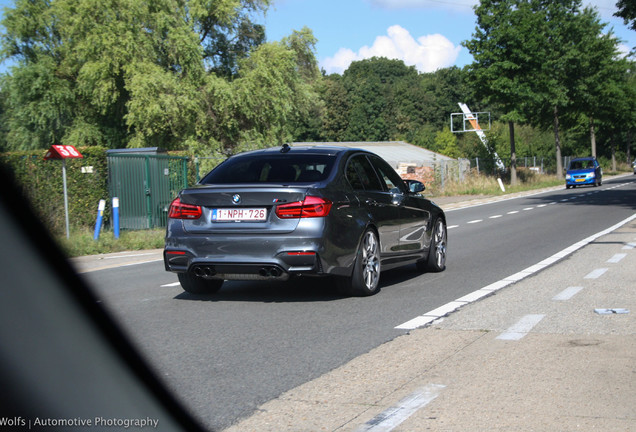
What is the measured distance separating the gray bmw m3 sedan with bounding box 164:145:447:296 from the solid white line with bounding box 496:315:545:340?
188 cm

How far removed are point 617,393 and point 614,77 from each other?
57557 mm

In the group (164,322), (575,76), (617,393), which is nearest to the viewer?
(617,393)

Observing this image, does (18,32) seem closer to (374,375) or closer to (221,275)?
(221,275)

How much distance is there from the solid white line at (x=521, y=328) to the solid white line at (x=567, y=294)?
1146mm

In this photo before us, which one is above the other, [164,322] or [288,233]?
[288,233]

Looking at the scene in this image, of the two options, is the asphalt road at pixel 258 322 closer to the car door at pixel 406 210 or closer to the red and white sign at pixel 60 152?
the car door at pixel 406 210

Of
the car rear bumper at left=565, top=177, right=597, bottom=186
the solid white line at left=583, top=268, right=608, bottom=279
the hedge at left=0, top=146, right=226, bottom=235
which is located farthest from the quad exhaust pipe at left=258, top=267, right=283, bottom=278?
the car rear bumper at left=565, top=177, right=597, bottom=186

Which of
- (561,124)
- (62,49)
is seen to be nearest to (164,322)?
(62,49)

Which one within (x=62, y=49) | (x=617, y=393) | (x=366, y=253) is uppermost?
(x=62, y=49)

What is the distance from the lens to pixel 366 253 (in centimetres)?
834

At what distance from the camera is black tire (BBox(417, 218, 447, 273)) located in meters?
10.4

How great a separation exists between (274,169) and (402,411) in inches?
172

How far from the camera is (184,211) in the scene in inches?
312

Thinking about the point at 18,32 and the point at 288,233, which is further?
the point at 18,32
